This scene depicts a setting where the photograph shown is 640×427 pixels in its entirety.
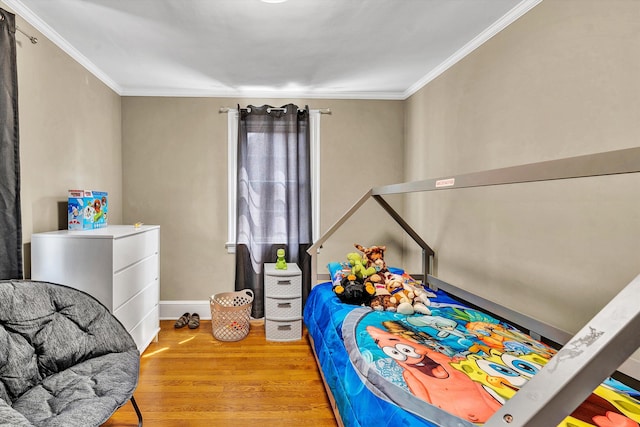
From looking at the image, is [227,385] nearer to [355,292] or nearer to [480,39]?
[355,292]

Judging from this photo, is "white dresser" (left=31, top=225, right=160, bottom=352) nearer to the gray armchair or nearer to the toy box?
the toy box

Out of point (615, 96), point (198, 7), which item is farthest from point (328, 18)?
point (615, 96)

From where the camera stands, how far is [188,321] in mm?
3621

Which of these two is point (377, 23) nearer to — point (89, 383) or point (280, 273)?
point (280, 273)

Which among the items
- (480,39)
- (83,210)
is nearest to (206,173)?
(83,210)

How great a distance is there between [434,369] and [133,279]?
220 cm

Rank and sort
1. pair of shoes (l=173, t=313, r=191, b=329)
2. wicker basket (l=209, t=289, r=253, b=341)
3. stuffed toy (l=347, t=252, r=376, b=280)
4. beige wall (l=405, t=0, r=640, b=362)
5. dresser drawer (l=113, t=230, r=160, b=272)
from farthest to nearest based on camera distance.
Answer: pair of shoes (l=173, t=313, r=191, b=329)
wicker basket (l=209, t=289, r=253, b=341)
stuffed toy (l=347, t=252, r=376, b=280)
dresser drawer (l=113, t=230, r=160, b=272)
beige wall (l=405, t=0, r=640, b=362)

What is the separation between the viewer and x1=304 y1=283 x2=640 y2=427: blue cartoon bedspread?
1193mm

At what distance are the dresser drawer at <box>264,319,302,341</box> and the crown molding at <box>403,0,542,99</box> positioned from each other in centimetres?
246

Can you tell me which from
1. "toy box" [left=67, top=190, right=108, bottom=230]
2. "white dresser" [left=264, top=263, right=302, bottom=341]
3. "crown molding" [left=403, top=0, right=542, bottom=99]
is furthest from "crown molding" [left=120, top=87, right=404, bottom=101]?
"white dresser" [left=264, top=263, right=302, bottom=341]

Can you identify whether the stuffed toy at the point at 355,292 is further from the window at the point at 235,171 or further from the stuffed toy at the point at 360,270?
the window at the point at 235,171

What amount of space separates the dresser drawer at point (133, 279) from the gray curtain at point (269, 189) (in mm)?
842

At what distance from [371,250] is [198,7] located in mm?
2065

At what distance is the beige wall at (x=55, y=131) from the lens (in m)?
2.29
